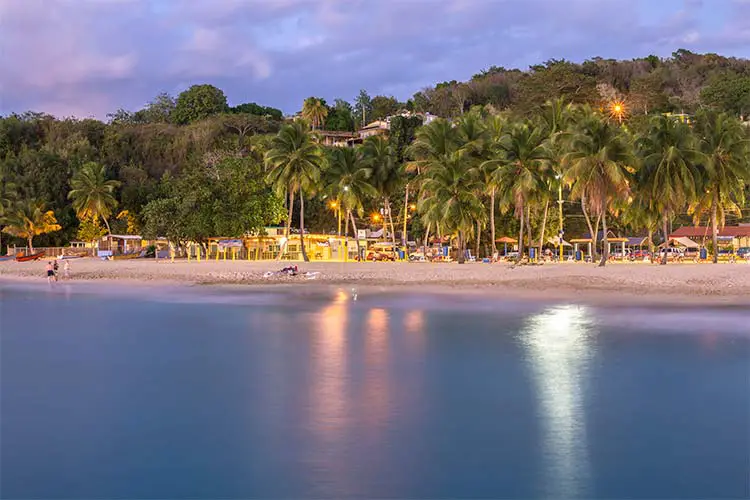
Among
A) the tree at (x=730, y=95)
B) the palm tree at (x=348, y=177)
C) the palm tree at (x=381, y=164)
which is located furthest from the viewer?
the tree at (x=730, y=95)

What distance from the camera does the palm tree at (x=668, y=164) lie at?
40094mm

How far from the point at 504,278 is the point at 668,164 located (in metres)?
11.4

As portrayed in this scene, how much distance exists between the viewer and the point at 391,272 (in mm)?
41688

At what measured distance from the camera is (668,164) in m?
40.3

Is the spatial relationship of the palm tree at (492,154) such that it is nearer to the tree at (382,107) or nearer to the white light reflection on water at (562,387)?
the white light reflection on water at (562,387)

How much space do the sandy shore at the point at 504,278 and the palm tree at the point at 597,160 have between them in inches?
167

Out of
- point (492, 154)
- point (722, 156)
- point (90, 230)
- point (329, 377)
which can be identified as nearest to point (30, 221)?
point (90, 230)

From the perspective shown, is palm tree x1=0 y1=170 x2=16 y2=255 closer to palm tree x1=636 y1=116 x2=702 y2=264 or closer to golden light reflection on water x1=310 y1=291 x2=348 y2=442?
golden light reflection on water x1=310 y1=291 x2=348 y2=442

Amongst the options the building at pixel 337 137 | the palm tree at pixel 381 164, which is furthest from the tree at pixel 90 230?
the building at pixel 337 137

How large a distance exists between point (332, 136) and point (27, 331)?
3307 inches

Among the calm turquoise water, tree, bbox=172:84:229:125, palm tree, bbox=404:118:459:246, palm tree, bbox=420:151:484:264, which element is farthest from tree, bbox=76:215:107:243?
the calm turquoise water

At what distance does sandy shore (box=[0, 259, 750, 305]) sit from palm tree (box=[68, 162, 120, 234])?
19581mm

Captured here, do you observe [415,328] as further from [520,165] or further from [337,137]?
[337,137]

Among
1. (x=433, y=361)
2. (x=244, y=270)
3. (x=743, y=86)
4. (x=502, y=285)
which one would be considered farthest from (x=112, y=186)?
(x=743, y=86)
